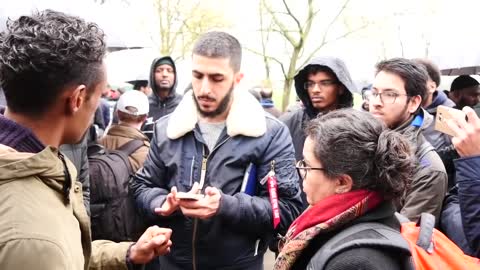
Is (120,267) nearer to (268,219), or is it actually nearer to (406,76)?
(268,219)

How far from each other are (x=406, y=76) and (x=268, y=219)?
121 centimetres

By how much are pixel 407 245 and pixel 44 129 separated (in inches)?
45.6

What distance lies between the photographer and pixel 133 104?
4.06 m

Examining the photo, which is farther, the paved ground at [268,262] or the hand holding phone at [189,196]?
the paved ground at [268,262]

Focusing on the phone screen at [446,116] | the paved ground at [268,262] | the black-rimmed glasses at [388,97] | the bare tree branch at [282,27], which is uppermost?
the phone screen at [446,116]

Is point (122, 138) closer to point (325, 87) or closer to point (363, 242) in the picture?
point (325, 87)

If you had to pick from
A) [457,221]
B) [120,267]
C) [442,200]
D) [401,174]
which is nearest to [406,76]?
[442,200]

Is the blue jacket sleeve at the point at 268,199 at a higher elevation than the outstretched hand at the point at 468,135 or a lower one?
lower

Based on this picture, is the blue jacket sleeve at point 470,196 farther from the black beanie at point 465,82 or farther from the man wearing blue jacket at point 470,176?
the black beanie at point 465,82

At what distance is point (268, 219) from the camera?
2721mm

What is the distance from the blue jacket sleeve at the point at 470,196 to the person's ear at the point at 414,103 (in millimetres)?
966

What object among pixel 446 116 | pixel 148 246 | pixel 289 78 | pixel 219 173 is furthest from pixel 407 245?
pixel 289 78

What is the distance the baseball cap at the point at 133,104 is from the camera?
4.04 m

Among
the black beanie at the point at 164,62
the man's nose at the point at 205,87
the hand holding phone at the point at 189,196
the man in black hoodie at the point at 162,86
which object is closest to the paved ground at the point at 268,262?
the man in black hoodie at the point at 162,86
